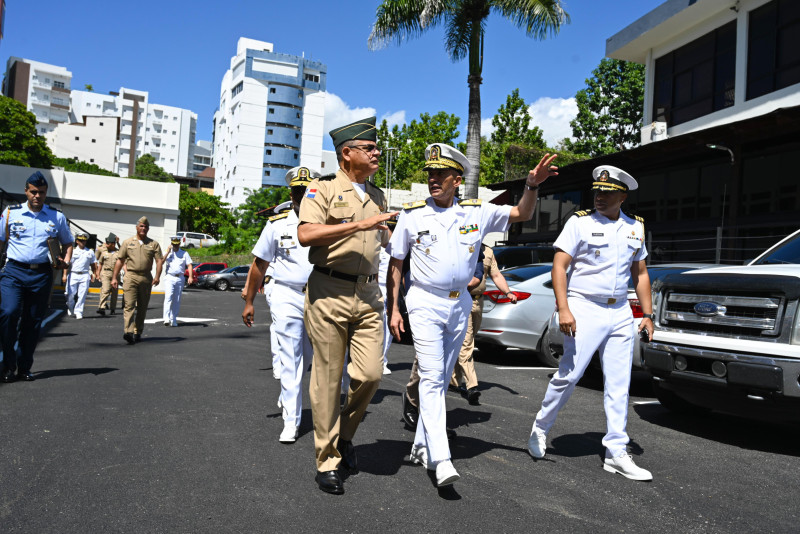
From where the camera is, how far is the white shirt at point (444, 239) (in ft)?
14.4

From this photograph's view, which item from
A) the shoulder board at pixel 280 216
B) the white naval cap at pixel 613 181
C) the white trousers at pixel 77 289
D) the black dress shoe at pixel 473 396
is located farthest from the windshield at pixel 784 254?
the white trousers at pixel 77 289

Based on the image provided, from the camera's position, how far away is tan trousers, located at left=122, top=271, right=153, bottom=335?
10.9 meters

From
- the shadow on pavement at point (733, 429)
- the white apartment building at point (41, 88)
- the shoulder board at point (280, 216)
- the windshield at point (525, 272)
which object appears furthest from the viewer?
the white apartment building at point (41, 88)

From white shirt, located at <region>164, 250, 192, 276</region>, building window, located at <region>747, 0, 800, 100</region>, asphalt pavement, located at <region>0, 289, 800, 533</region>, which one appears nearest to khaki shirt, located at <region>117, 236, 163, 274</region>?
asphalt pavement, located at <region>0, 289, 800, 533</region>

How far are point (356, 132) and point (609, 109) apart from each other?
1648 inches

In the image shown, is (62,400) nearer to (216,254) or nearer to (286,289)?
(286,289)

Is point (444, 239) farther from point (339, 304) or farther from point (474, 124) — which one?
point (474, 124)

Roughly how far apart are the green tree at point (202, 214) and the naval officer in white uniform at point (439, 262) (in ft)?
227

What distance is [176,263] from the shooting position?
14.8 metres

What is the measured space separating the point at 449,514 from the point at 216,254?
54329 millimetres

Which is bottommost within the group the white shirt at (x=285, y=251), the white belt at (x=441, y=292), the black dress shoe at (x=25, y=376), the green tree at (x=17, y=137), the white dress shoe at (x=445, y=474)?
the black dress shoe at (x=25, y=376)

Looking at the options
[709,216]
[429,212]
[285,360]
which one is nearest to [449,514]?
[429,212]

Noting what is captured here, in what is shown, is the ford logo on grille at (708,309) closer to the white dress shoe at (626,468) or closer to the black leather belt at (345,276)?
the white dress shoe at (626,468)

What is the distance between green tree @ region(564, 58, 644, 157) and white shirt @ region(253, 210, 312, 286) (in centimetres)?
3903
